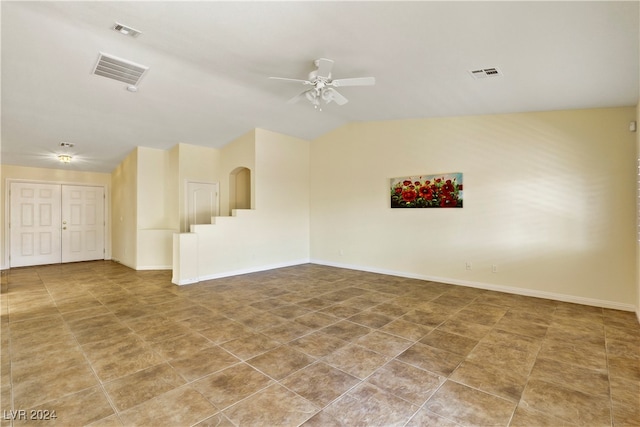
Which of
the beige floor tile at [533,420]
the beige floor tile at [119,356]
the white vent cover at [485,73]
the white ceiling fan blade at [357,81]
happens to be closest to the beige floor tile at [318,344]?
the beige floor tile at [119,356]

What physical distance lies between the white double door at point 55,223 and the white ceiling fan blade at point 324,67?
26.8ft

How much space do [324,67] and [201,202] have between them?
5098 mm

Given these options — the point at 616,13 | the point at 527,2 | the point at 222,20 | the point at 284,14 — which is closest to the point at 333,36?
the point at 284,14

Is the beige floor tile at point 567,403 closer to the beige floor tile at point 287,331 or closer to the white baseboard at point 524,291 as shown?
the beige floor tile at point 287,331

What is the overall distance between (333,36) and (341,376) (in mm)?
3258

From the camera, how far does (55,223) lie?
7.75 m

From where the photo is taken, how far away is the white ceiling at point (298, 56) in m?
2.69

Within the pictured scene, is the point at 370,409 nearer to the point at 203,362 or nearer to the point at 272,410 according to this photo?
the point at 272,410

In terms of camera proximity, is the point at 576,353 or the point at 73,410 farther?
the point at 576,353

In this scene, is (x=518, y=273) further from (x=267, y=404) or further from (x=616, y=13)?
(x=267, y=404)

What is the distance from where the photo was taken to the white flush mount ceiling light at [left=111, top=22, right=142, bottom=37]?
304cm

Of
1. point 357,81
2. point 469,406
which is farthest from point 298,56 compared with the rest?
point 469,406

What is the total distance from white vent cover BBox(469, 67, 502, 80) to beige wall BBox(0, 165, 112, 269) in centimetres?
951

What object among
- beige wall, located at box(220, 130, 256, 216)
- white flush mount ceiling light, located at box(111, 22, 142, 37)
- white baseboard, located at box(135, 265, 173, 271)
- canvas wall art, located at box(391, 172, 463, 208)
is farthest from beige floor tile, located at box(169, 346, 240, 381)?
white baseboard, located at box(135, 265, 173, 271)
